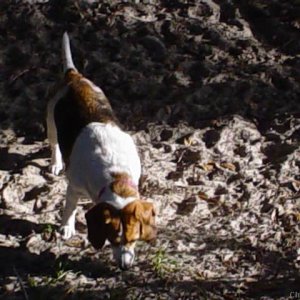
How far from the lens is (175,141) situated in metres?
6.98

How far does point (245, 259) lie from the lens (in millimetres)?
5754

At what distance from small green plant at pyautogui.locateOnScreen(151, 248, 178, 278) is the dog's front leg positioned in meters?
0.66

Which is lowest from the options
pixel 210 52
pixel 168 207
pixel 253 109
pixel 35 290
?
pixel 35 290

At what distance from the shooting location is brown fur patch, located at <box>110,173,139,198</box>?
528 centimetres

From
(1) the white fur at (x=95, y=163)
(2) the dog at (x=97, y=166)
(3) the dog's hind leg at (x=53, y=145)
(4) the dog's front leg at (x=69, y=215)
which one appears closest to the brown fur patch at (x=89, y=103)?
(2) the dog at (x=97, y=166)

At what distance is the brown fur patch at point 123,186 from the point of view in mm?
5277

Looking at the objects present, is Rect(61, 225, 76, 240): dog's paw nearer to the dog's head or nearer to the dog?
the dog

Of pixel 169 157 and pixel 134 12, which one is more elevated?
pixel 134 12

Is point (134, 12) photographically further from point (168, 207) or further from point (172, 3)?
point (168, 207)

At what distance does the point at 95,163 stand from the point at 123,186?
0.42 m

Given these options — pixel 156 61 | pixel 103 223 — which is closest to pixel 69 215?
pixel 103 223

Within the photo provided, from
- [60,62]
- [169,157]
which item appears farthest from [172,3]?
[169,157]

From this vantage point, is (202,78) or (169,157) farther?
(202,78)

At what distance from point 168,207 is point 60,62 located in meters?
2.22
